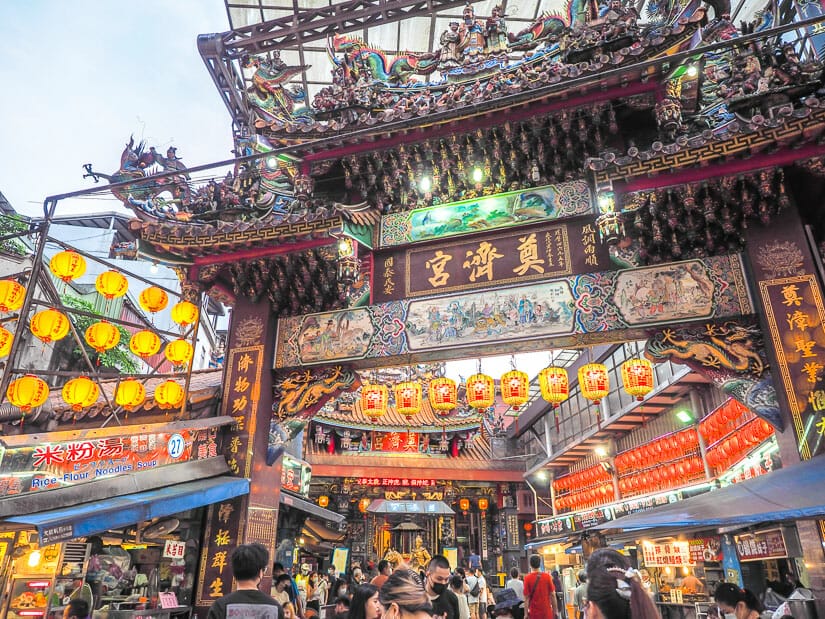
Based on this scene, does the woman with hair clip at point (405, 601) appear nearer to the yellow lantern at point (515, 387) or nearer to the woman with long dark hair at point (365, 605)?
the woman with long dark hair at point (365, 605)

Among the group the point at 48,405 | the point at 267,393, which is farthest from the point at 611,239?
the point at 48,405

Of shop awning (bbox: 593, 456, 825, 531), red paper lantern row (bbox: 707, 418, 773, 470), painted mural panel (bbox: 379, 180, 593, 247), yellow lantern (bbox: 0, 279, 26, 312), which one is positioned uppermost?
painted mural panel (bbox: 379, 180, 593, 247)

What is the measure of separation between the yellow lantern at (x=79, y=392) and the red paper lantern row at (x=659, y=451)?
11.6 metres

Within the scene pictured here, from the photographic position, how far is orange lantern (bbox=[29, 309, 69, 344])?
8188 mm

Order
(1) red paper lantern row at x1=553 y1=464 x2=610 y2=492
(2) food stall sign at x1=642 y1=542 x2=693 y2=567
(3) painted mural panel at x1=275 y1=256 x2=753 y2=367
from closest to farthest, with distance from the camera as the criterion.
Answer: (3) painted mural panel at x1=275 y1=256 x2=753 y2=367 → (2) food stall sign at x1=642 y1=542 x2=693 y2=567 → (1) red paper lantern row at x1=553 y1=464 x2=610 y2=492

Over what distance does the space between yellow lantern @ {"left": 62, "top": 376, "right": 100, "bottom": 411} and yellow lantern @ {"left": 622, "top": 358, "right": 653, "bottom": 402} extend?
8565 mm

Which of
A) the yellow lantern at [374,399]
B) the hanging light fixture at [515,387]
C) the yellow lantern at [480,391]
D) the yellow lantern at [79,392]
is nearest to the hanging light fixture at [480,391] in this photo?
the yellow lantern at [480,391]

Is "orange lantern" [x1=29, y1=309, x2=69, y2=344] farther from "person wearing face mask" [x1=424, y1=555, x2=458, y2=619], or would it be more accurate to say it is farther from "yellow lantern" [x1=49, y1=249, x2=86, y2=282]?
"person wearing face mask" [x1=424, y1=555, x2=458, y2=619]

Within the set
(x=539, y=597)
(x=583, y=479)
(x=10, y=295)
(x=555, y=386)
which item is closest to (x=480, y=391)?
(x=555, y=386)

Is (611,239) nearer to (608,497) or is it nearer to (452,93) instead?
(452,93)

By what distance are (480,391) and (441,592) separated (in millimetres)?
5473

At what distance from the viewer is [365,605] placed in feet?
12.4

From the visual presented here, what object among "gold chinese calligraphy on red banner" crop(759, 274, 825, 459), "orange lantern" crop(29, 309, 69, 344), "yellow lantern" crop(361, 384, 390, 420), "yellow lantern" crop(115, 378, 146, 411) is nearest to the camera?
"gold chinese calligraphy on red banner" crop(759, 274, 825, 459)

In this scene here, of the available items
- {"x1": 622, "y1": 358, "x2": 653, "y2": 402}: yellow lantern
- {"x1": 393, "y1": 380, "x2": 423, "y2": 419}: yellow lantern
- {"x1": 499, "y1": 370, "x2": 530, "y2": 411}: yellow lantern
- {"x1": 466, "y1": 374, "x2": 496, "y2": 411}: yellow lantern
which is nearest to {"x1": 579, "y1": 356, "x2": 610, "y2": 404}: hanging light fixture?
{"x1": 622, "y1": 358, "x2": 653, "y2": 402}: yellow lantern
